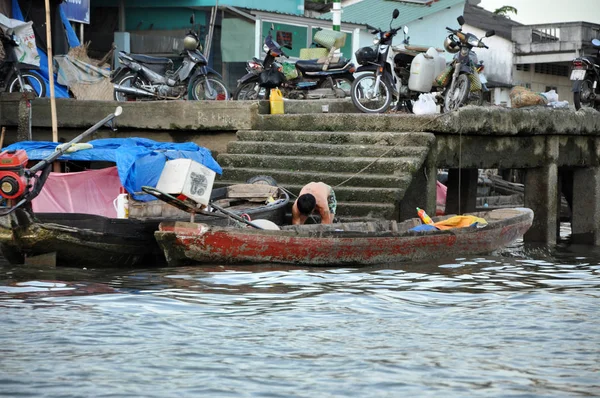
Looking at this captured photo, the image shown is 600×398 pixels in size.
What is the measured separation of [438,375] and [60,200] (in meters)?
6.45

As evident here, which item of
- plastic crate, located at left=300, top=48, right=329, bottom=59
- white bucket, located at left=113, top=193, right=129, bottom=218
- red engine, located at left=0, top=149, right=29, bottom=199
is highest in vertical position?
plastic crate, located at left=300, top=48, right=329, bottom=59

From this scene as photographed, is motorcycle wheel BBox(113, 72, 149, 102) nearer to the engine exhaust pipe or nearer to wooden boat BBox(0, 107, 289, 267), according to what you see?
the engine exhaust pipe

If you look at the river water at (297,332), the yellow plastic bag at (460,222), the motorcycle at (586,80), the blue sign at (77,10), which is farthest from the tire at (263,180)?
the blue sign at (77,10)

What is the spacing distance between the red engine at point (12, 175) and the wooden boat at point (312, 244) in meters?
1.35

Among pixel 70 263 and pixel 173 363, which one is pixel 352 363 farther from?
pixel 70 263

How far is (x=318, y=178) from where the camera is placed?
1292 cm

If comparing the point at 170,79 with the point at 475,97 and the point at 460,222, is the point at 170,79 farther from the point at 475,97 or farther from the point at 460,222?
the point at 460,222

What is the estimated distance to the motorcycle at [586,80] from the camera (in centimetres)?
1631

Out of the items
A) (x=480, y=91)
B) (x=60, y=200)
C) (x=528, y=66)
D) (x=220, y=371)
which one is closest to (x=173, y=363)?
(x=220, y=371)

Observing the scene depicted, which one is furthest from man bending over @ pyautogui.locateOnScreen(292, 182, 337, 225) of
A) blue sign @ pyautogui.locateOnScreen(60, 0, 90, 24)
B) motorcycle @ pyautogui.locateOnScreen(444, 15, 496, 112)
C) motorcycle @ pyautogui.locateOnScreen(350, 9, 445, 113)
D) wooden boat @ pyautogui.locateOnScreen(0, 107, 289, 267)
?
blue sign @ pyautogui.locateOnScreen(60, 0, 90, 24)

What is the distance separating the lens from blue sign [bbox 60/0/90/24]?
19.6m

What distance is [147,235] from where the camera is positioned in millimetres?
10641

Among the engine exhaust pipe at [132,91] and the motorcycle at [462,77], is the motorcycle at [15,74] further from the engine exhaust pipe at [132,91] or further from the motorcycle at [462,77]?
the motorcycle at [462,77]

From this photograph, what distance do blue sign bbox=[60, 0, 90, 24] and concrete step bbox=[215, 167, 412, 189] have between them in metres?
7.54
